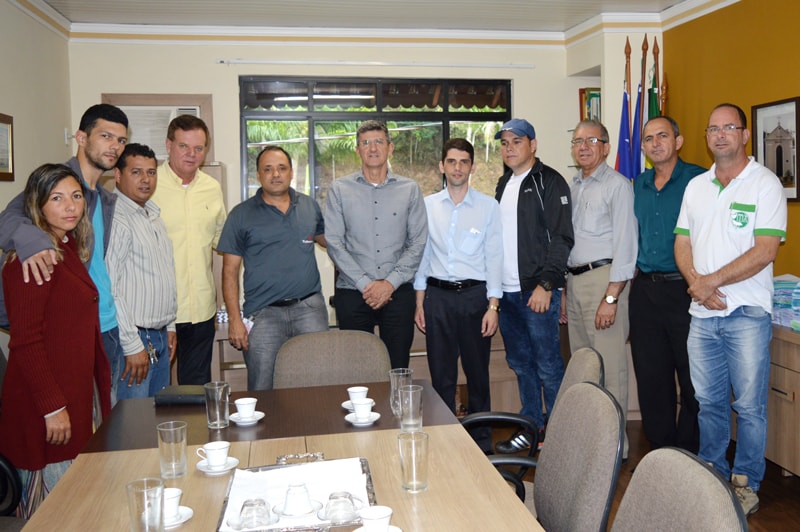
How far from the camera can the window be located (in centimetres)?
646

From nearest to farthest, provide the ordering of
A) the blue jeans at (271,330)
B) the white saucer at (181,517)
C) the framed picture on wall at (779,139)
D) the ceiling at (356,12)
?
the white saucer at (181,517) < the blue jeans at (271,330) < the framed picture on wall at (779,139) < the ceiling at (356,12)

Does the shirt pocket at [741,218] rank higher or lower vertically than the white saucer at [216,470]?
higher

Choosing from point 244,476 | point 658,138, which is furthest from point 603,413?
point 658,138

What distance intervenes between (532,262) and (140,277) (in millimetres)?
1977

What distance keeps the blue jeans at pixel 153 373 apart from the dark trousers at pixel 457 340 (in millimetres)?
1326

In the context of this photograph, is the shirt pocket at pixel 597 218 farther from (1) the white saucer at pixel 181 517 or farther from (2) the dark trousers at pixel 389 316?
(1) the white saucer at pixel 181 517

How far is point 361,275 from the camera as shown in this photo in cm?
362

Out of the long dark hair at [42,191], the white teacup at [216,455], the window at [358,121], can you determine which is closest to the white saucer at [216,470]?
the white teacup at [216,455]

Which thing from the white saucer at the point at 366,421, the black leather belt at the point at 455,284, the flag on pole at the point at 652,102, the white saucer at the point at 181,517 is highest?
the flag on pole at the point at 652,102

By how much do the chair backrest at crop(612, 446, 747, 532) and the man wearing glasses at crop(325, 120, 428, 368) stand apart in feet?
7.45

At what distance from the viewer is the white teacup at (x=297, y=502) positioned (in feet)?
4.82

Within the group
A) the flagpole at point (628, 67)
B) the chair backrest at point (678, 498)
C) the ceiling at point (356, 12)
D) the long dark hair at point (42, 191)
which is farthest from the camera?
the flagpole at point (628, 67)

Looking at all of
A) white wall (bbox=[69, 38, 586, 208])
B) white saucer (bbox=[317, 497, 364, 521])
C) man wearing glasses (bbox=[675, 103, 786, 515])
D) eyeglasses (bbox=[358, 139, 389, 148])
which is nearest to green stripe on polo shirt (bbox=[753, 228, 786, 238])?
man wearing glasses (bbox=[675, 103, 786, 515])

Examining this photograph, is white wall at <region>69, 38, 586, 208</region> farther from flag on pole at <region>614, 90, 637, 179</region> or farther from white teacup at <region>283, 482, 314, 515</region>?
white teacup at <region>283, 482, 314, 515</region>
